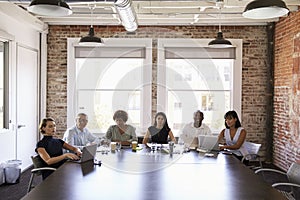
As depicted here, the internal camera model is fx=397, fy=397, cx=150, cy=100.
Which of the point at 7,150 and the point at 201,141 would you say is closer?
the point at 201,141

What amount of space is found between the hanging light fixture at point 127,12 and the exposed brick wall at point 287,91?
2.73 metres

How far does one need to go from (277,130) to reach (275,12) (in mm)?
4355

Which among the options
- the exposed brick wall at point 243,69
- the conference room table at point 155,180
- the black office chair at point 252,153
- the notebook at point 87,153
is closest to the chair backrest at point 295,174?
the conference room table at point 155,180

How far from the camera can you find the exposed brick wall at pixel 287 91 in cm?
657

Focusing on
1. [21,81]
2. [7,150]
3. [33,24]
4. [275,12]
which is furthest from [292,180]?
[33,24]

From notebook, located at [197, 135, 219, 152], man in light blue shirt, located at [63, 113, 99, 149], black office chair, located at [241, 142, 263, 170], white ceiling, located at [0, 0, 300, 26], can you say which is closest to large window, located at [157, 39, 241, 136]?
white ceiling, located at [0, 0, 300, 26]

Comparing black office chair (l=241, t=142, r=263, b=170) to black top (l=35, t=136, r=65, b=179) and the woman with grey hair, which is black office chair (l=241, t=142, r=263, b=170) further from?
black top (l=35, t=136, r=65, b=179)

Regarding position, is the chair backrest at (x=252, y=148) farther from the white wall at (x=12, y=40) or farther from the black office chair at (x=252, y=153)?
A: the white wall at (x=12, y=40)

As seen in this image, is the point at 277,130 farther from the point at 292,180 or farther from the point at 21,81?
the point at 21,81

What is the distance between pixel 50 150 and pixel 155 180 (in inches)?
59.5

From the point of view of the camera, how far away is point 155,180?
3564 millimetres

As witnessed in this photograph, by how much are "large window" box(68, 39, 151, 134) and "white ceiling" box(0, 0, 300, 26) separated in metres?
0.56

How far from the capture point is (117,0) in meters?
4.45

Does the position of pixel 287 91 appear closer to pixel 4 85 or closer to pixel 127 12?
pixel 127 12
